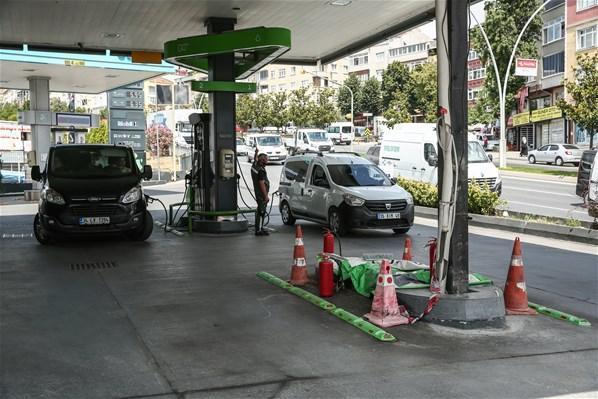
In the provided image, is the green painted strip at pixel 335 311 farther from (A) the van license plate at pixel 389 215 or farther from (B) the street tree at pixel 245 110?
(B) the street tree at pixel 245 110

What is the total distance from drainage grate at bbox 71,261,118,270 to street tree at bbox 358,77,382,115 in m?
80.0

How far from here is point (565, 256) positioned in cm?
1121

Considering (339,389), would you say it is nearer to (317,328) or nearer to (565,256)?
(317,328)

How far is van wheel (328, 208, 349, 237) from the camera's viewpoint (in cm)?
1366

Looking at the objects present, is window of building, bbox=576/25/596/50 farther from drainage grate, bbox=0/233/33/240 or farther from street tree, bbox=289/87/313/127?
drainage grate, bbox=0/233/33/240

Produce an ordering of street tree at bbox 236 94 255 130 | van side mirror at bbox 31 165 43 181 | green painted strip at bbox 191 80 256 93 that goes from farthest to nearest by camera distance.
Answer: street tree at bbox 236 94 255 130 → green painted strip at bbox 191 80 256 93 → van side mirror at bbox 31 165 43 181

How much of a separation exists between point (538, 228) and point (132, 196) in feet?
27.2

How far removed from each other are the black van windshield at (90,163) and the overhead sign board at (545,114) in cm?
4329

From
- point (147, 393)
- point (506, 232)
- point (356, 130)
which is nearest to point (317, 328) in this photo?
point (147, 393)

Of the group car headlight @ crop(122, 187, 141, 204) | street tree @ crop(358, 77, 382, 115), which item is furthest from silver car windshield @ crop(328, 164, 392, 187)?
street tree @ crop(358, 77, 382, 115)

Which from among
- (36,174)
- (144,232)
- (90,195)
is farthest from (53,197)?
(144,232)

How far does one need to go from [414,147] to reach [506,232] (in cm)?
750

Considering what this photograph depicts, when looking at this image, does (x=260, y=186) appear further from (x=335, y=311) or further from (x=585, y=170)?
(x=585, y=170)

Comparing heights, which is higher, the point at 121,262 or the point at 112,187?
the point at 112,187
